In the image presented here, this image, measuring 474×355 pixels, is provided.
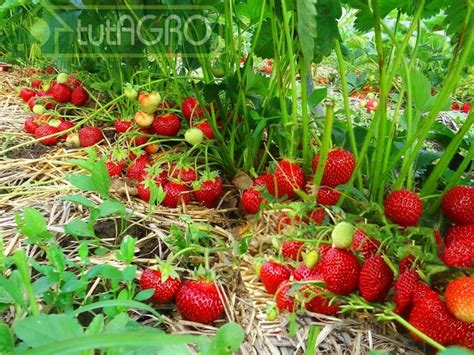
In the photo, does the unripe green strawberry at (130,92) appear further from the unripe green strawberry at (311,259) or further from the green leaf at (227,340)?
the green leaf at (227,340)

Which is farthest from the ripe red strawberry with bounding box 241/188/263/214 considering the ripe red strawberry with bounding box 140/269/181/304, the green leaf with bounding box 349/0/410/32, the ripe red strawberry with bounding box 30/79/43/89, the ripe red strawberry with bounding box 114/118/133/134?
the ripe red strawberry with bounding box 30/79/43/89

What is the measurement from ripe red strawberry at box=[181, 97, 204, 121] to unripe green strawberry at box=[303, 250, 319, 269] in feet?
2.24

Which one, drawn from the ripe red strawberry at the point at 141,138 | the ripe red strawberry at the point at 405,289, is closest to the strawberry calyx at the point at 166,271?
the ripe red strawberry at the point at 405,289

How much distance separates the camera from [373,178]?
A: 3.17 feet

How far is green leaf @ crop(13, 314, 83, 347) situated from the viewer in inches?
21.9

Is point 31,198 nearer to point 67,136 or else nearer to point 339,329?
point 67,136

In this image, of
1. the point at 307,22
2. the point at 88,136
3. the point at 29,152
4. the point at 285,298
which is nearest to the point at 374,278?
the point at 285,298

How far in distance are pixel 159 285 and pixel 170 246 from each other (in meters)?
0.20

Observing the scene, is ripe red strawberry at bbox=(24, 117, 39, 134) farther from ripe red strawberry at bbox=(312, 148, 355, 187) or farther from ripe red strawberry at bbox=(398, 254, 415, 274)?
ripe red strawberry at bbox=(398, 254, 415, 274)

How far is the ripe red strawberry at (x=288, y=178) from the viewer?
97 cm

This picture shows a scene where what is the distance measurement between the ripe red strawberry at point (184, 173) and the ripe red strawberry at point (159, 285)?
0.46 metres

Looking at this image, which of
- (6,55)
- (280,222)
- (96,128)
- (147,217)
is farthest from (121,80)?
(6,55)

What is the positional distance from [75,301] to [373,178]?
23.0 inches

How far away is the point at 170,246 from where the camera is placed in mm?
1024
